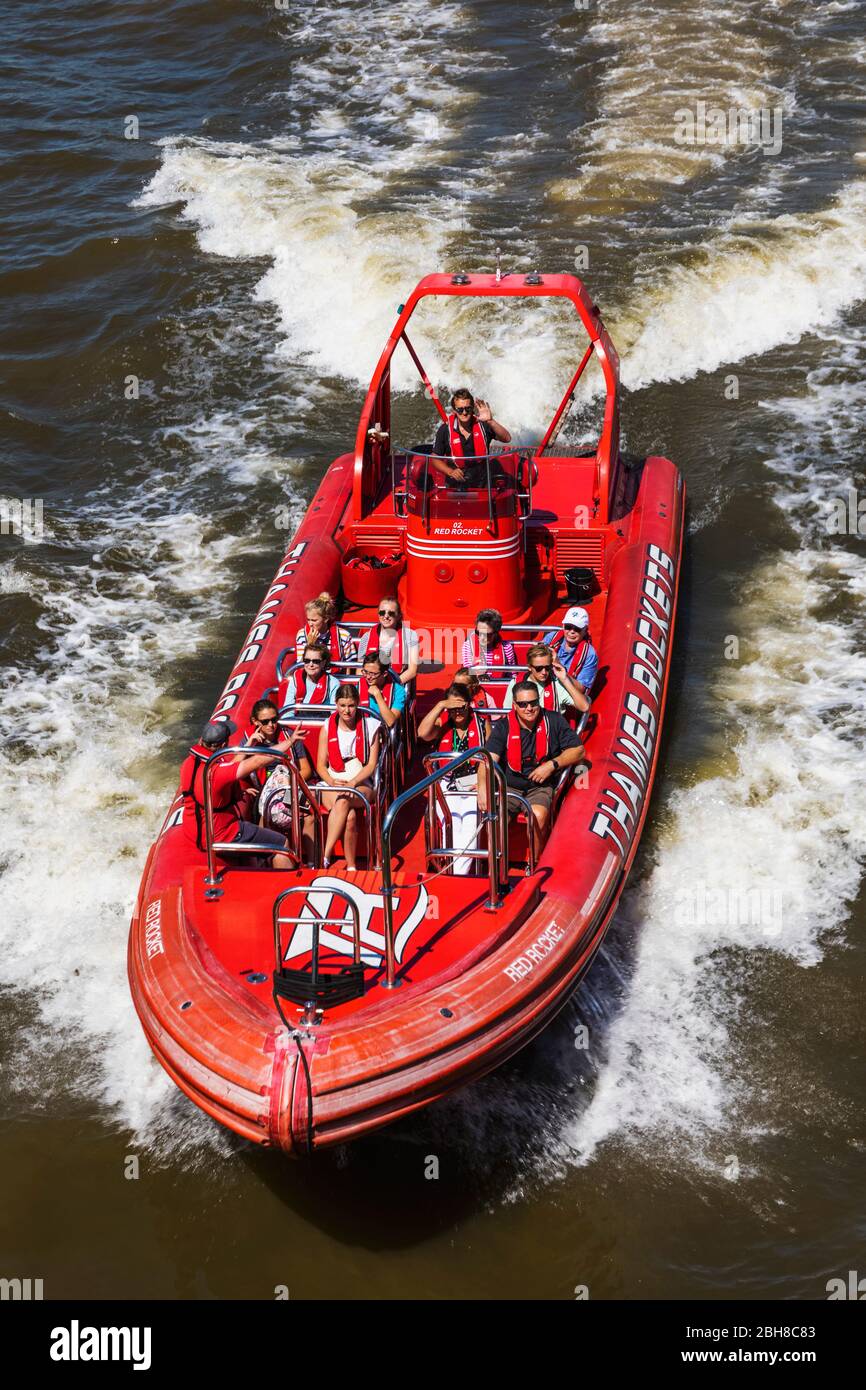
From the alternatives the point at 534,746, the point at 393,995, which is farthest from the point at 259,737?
the point at 393,995

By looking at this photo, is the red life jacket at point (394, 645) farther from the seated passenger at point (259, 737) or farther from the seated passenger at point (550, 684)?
the seated passenger at point (259, 737)

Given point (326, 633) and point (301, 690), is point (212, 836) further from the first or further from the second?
point (326, 633)

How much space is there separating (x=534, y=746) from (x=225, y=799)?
5.83 feet

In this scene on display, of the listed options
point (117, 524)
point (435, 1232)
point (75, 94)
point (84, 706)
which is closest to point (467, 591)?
point (84, 706)

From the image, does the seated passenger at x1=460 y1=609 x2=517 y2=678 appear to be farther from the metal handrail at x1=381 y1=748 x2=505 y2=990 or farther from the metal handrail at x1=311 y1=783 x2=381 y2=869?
the metal handrail at x1=381 y1=748 x2=505 y2=990

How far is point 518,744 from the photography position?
330 inches

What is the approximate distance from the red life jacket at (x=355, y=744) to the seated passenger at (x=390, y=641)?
3.83 ft

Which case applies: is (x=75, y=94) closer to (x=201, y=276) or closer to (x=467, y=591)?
(x=201, y=276)

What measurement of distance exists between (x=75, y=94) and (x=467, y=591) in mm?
16408

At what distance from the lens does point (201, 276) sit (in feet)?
60.1

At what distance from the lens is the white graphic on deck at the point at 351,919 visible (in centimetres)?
711

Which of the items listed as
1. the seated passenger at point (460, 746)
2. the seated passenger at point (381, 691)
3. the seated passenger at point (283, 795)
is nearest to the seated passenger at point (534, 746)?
the seated passenger at point (460, 746)

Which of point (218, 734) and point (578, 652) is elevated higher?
point (578, 652)

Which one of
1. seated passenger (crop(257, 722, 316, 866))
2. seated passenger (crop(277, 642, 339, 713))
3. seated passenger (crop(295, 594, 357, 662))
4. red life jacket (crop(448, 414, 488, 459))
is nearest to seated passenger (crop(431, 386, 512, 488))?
red life jacket (crop(448, 414, 488, 459))
